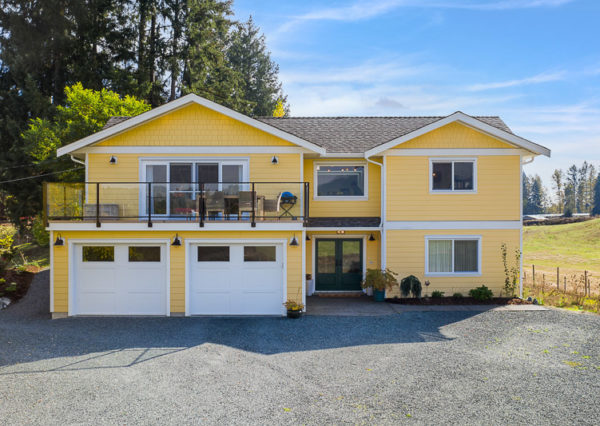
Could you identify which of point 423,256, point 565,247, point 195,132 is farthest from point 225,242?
point 565,247

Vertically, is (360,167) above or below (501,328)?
above

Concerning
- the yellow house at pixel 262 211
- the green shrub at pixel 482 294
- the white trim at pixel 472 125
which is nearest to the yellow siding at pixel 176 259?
the yellow house at pixel 262 211

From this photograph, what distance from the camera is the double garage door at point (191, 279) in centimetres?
1190

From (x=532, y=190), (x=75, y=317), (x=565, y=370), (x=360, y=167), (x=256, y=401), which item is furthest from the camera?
(x=532, y=190)

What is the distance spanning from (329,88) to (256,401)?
1928 centimetres

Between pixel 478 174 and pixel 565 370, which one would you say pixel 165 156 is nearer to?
pixel 478 174

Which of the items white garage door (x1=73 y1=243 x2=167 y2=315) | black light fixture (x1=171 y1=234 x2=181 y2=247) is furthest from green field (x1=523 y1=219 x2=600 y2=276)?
white garage door (x1=73 y1=243 x2=167 y2=315)

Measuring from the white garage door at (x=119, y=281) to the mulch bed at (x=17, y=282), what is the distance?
3926 mm

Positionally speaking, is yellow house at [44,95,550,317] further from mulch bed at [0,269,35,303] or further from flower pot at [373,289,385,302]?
mulch bed at [0,269,35,303]

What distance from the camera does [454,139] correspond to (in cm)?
1355

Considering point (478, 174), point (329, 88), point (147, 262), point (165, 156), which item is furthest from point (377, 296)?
point (329, 88)

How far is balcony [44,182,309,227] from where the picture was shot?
38.0 ft

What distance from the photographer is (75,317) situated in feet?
38.4

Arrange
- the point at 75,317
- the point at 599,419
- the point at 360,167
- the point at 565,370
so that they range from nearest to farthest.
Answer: the point at 599,419 → the point at 565,370 → the point at 75,317 → the point at 360,167
